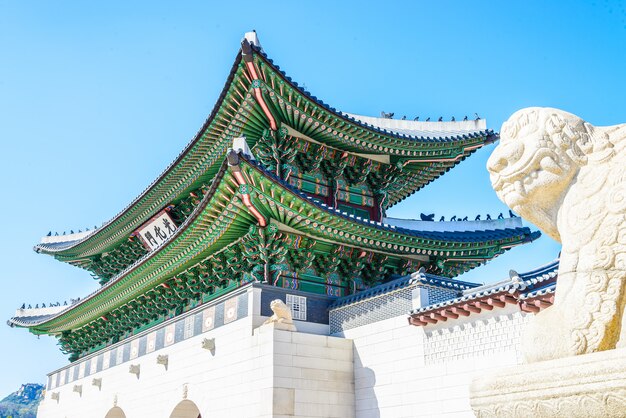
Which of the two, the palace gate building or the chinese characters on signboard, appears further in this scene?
the chinese characters on signboard

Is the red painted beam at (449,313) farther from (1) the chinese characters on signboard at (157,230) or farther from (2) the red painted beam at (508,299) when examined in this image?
(1) the chinese characters on signboard at (157,230)

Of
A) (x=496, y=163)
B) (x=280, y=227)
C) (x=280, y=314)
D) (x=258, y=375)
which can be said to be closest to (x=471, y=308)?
(x=280, y=314)

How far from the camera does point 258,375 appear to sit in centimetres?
1371

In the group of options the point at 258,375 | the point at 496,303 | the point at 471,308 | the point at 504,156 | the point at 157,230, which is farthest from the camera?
the point at 157,230

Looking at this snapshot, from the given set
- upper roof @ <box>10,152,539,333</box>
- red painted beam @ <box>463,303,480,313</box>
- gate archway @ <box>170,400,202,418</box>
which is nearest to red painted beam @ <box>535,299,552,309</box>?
red painted beam @ <box>463,303,480,313</box>

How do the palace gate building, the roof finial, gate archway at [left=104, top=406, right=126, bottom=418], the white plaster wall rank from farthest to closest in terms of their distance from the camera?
1. gate archway at [left=104, top=406, right=126, bottom=418]
2. the roof finial
3. the palace gate building
4. the white plaster wall

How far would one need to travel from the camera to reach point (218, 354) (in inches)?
602

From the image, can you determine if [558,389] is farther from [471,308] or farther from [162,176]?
[162,176]

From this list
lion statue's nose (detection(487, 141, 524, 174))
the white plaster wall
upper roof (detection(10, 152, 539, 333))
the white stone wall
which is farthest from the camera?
upper roof (detection(10, 152, 539, 333))

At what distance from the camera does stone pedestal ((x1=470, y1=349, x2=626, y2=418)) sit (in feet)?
10.5

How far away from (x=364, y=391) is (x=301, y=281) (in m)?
3.11

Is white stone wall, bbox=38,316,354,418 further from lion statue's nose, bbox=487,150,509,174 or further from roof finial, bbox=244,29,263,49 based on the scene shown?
lion statue's nose, bbox=487,150,509,174

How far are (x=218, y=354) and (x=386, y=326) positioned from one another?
415 centimetres

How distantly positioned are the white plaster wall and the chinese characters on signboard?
32.3 feet
